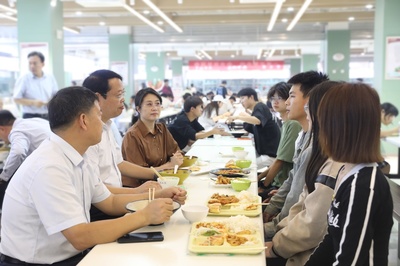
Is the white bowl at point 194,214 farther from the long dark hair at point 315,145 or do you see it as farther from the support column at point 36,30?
the support column at point 36,30

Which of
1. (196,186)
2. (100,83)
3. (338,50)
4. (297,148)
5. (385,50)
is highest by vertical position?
(338,50)

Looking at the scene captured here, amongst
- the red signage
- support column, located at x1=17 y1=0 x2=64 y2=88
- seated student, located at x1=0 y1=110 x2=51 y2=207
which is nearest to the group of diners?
seated student, located at x1=0 y1=110 x2=51 y2=207

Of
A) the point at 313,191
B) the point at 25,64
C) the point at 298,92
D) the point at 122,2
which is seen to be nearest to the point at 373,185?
the point at 313,191

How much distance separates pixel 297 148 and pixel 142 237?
138 centimetres

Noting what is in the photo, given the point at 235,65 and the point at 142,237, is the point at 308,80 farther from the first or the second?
the point at 235,65

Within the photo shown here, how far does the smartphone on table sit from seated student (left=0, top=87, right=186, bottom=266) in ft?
0.09

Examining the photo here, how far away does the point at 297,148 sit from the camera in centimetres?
272

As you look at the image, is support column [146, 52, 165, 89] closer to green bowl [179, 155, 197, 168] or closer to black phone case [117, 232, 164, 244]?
green bowl [179, 155, 197, 168]

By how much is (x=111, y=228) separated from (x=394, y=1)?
7.76 m

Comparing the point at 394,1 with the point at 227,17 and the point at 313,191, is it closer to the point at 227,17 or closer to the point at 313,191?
the point at 227,17

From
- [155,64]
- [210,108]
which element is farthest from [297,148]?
[155,64]

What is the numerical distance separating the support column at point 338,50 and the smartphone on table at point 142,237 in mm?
→ 11754

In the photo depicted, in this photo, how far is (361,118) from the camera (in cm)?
142

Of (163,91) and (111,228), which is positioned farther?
(163,91)
